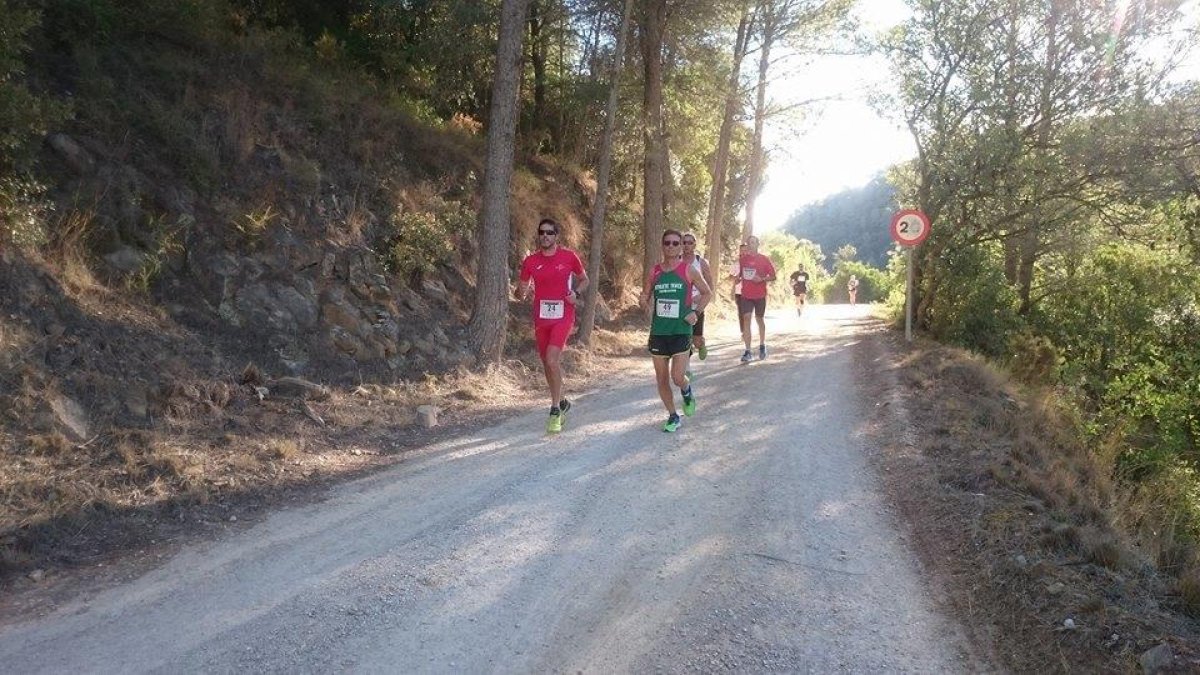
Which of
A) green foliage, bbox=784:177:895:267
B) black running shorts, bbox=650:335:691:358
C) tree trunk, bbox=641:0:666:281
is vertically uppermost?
green foliage, bbox=784:177:895:267

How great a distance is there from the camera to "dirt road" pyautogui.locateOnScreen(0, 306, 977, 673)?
3.68 metres

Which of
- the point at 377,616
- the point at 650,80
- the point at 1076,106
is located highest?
the point at 650,80

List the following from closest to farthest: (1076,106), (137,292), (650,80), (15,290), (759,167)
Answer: (15,290)
(137,292)
(1076,106)
(650,80)
(759,167)

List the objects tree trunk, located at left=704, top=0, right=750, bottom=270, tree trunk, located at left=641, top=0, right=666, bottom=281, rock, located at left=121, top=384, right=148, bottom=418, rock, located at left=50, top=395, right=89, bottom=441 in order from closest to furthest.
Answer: rock, located at left=50, top=395, right=89, bottom=441
rock, located at left=121, top=384, right=148, bottom=418
tree trunk, located at left=641, top=0, right=666, bottom=281
tree trunk, located at left=704, top=0, right=750, bottom=270

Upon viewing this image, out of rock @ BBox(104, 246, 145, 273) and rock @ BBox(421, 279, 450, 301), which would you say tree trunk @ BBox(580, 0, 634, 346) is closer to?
rock @ BBox(421, 279, 450, 301)

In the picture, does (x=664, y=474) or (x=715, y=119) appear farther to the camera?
(x=715, y=119)

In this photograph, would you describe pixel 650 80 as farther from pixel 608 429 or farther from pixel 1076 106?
pixel 608 429

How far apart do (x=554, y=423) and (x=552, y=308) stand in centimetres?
115

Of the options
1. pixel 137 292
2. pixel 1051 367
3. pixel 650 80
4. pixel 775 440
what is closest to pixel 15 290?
pixel 137 292

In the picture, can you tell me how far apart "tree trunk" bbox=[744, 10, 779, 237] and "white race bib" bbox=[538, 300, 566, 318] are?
17185 mm

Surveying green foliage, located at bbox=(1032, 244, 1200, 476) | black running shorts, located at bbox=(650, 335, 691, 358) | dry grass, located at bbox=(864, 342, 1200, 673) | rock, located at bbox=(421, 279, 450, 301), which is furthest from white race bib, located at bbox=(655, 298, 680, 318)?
green foliage, located at bbox=(1032, 244, 1200, 476)

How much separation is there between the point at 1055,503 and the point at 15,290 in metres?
8.06

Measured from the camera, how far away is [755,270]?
1309 centimetres

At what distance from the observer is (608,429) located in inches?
320
